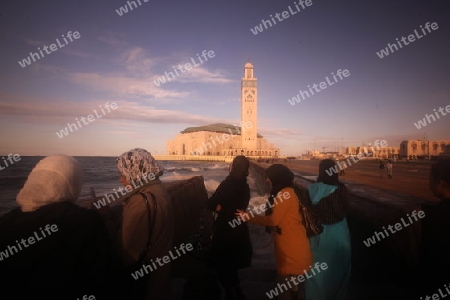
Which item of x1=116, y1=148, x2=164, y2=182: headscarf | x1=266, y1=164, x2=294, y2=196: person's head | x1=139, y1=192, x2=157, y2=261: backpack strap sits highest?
x1=116, y1=148, x2=164, y2=182: headscarf

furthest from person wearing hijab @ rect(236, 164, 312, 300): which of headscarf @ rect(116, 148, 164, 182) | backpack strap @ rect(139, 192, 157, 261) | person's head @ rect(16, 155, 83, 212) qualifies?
person's head @ rect(16, 155, 83, 212)

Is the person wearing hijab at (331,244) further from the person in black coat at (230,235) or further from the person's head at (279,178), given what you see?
the person in black coat at (230,235)

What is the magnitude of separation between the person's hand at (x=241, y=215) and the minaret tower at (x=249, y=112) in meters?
95.6

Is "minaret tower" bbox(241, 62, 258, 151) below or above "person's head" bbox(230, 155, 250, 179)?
above

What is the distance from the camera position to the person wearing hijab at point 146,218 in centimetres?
203

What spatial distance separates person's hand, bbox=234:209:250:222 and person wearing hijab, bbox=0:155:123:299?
1.41 metres

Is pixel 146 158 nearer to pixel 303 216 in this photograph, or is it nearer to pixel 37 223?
pixel 37 223

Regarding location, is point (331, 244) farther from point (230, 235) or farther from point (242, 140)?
point (242, 140)

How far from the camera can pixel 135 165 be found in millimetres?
2225

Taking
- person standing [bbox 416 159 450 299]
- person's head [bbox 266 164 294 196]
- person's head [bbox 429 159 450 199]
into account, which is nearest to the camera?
person standing [bbox 416 159 450 299]

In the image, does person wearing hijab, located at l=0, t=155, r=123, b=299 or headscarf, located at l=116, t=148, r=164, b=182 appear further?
headscarf, located at l=116, t=148, r=164, b=182

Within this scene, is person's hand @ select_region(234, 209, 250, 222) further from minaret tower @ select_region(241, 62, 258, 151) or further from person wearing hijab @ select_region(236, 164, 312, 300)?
minaret tower @ select_region(241, 62, 258, 151)

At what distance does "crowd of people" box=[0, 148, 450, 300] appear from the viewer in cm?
137

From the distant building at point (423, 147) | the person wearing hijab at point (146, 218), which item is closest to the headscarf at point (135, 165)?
the person wearing hijab at point (146, 218)
